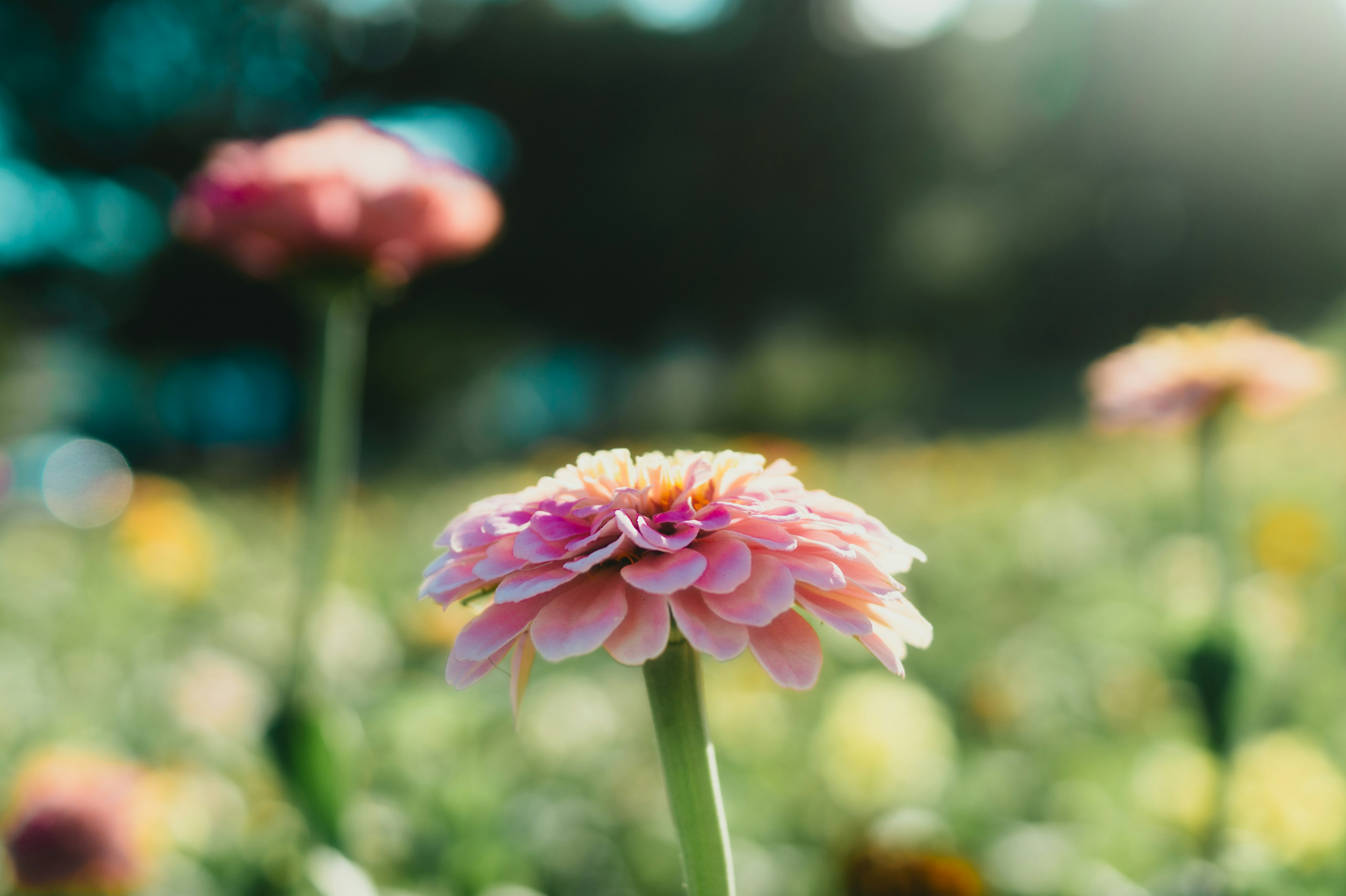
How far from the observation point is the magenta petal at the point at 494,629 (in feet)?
1.90

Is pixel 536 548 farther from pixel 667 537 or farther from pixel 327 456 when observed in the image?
pixel 327 456

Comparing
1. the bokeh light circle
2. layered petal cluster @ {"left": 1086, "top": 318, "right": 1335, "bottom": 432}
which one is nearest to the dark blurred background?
the bokeh light circle

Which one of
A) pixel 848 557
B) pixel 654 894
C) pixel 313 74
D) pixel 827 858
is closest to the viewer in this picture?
pixel 848 557

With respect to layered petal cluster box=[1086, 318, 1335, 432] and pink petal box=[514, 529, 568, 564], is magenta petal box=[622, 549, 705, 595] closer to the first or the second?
pink petal box=[514, 529, 568, 564]

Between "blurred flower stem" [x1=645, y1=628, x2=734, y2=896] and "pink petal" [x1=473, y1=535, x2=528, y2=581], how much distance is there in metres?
0.11

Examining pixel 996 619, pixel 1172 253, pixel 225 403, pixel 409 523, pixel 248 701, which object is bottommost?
pixel 248 701

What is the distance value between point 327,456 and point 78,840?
2.35 ft

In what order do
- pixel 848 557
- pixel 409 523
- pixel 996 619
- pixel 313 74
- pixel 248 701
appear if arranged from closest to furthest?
pixel 848 557 < pixel 248 701 < pixel 996 619 < pixel 409 523 < pixel 313 74

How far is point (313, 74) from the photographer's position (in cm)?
1207

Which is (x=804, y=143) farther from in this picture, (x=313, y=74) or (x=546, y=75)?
(x=313, y=74)

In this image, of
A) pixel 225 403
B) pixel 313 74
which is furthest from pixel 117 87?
pixel 225 403

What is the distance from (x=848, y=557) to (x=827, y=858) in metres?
1.19

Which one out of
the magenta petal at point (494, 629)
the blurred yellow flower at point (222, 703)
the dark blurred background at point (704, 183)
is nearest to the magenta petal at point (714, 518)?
the magenta petal at point (494, 629)

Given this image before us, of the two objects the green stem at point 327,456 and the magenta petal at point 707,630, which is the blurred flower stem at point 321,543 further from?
the magenta petal at point 707,630
